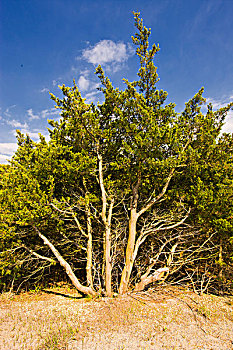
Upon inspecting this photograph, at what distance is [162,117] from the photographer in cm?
736

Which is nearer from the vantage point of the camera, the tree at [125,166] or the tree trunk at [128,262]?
the tree at [125,166]

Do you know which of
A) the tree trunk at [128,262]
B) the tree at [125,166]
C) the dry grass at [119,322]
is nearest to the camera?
the dry grass at [119,322]

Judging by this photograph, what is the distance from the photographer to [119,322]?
5.13 m

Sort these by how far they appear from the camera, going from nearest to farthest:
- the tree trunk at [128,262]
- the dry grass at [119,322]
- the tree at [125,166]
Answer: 1. the dry grass at [119,322]
2. the tree at [125,166]
3. the tree trunk at [128,262]

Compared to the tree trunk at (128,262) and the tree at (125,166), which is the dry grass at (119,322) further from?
the tree at (125,166)

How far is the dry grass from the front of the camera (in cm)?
430

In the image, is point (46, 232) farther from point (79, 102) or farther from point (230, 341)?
point (230, 341)

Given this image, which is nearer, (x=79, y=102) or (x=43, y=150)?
(x=43, y=150)

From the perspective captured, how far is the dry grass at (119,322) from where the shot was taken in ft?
14.1

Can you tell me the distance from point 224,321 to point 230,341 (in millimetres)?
1049

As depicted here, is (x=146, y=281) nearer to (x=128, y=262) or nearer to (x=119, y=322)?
(x=128, y=262)

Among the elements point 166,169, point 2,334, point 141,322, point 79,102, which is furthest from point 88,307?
point 79,102

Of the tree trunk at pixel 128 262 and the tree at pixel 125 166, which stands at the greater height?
the tree at pixel 125 166

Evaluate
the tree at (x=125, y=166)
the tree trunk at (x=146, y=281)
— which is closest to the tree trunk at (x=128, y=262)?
the tree at (x=125, y=166)
